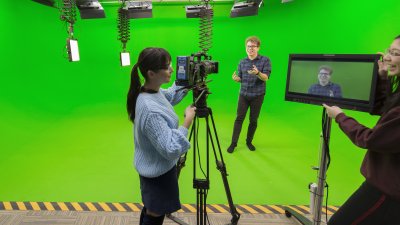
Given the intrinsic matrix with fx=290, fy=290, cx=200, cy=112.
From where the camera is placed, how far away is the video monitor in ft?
4.81

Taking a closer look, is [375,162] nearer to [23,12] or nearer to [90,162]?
[90,162]

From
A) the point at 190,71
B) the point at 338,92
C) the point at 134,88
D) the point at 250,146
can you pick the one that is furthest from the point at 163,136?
the point at 250,146

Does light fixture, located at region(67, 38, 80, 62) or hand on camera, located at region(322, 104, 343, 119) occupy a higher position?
light fixture, located at region(67, 38, 80, 62)

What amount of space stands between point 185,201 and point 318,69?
1.68m

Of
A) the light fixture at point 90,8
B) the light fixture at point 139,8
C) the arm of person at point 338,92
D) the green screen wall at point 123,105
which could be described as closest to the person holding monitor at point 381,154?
the arm of person at point 338,92

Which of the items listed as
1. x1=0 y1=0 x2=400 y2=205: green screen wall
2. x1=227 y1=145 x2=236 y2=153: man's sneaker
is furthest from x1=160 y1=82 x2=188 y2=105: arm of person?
x1=227 y1=145 x2=236 y2=153: man's sneaker

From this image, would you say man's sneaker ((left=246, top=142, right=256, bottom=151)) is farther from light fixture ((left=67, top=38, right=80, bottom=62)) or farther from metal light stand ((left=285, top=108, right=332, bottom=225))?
light fixture ((left=67, top=38, right=80, bottom=62))

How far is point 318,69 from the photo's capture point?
163 centimetres

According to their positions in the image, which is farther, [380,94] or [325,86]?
[325,86]

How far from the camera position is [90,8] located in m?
5.21

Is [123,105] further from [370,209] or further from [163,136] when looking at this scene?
[370,209]

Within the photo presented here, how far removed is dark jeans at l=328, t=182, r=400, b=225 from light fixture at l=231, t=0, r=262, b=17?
4.18 metres

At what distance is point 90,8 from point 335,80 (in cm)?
484

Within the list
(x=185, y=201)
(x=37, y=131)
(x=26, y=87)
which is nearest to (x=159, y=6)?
(x=26, y=87)
